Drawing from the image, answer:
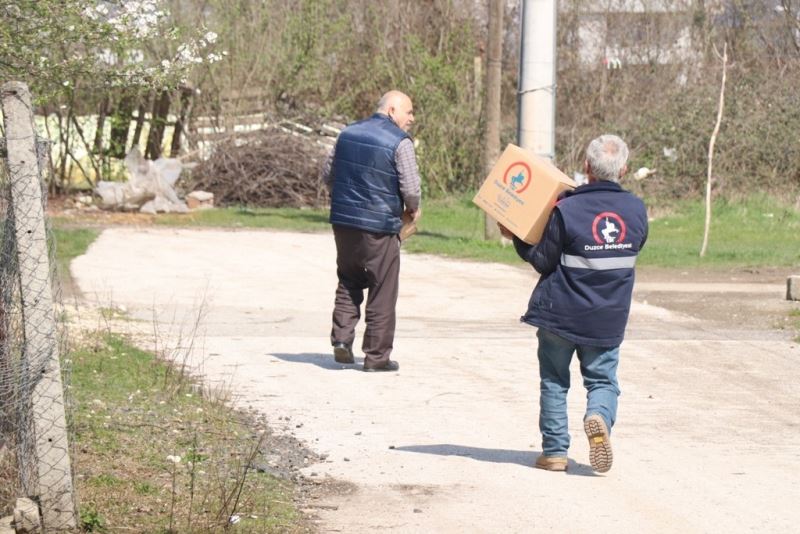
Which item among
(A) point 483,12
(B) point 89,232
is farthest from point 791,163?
(B) point 89,232

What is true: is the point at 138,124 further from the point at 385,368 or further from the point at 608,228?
the point at 608,228

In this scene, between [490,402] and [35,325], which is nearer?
[35,325]

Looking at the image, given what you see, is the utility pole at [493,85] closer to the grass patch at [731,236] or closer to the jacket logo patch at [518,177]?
the grass patch at [731,236]

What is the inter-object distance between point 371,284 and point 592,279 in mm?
3389

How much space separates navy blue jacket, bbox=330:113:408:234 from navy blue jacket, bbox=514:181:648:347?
2985 mm

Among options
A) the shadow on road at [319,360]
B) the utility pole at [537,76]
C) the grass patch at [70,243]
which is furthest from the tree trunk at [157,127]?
the shadow on road at [319,360]

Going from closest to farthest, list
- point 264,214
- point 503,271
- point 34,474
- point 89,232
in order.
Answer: point 34,474 → point 503,271 → point 89,232 → point 264,214

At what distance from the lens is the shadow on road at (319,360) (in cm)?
984

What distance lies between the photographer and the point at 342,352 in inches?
384

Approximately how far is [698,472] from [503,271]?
10378mm

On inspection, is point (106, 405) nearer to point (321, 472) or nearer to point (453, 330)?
point (321, 472)

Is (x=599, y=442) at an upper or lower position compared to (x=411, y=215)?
lower

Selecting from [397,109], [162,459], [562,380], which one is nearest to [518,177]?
[562,380]

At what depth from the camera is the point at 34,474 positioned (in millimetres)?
5227
